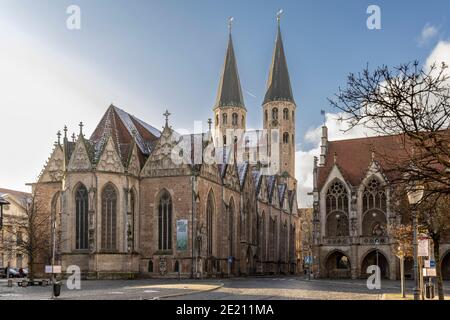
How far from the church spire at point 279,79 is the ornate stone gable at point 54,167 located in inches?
1958

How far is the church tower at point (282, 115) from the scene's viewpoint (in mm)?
108000

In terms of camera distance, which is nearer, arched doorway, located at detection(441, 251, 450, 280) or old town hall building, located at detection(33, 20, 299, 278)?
old town hall building, located at detection(33, 20, 299, 278)

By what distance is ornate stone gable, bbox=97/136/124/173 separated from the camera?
57375 mm

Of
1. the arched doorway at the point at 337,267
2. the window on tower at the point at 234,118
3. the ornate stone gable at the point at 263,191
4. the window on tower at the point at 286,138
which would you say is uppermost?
the window on tower at the point at 234,118

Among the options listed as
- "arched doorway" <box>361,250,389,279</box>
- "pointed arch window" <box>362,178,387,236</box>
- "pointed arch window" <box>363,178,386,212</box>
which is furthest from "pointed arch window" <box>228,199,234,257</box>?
"pointed arch window" <box>363,178,386,212</box>

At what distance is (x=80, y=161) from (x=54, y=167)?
313 inches

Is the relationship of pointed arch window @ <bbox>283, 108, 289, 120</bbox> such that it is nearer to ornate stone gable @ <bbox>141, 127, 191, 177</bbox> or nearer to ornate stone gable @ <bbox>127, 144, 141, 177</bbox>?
ornate stone gable @ <bbox>141, 127, 191, 177</bbox>

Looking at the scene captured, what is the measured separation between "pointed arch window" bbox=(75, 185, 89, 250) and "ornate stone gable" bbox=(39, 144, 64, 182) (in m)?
6.92

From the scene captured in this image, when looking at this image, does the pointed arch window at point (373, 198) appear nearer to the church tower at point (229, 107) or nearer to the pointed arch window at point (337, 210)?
the pointed arch window at point (337, 210)

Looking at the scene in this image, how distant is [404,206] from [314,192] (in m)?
40.4

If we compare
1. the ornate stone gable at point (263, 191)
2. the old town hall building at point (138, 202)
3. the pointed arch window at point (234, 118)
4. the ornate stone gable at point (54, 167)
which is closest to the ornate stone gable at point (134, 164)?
the old town hall building at point (138, 202)

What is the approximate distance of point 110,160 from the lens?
57938mm
